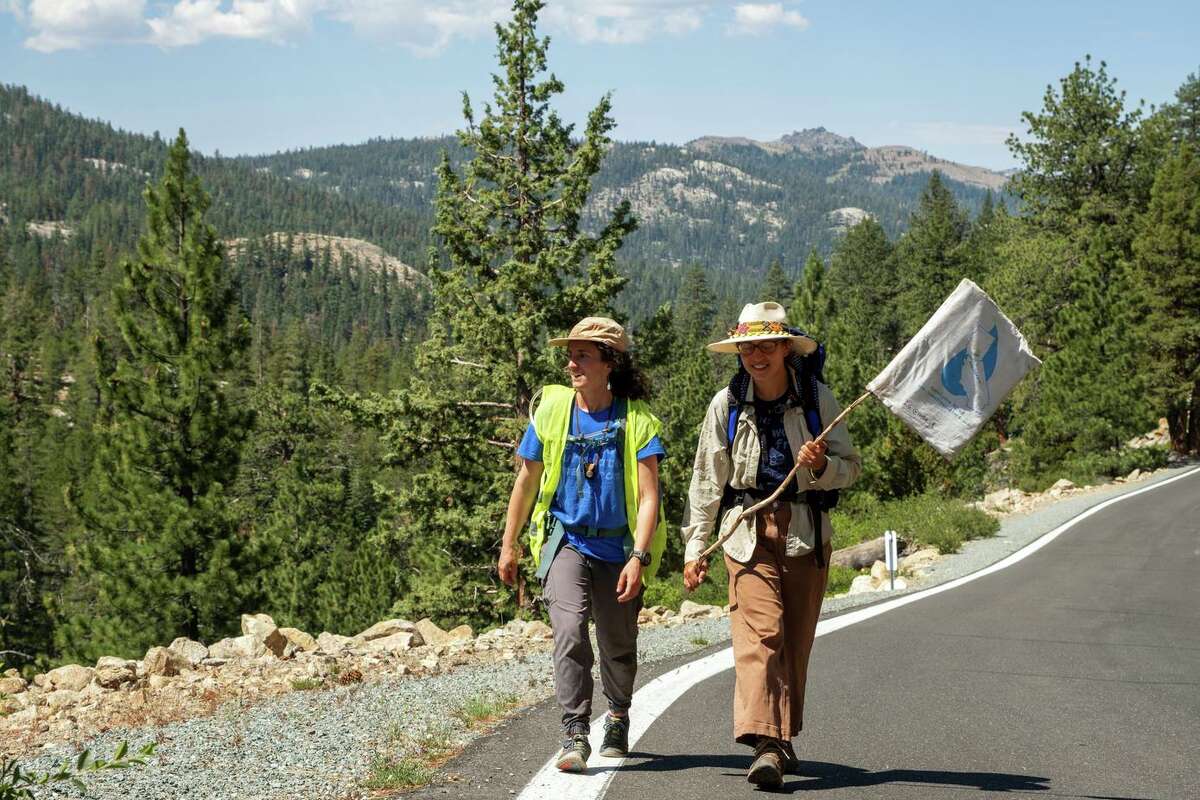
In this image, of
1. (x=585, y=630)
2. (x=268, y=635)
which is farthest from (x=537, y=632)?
(x=585, y=630)

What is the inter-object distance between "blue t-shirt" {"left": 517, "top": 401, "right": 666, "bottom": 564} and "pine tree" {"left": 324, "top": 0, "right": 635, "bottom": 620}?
18179 mm

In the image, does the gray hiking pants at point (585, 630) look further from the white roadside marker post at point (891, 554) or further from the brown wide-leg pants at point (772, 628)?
the white roadside marker post at point (891, 554)

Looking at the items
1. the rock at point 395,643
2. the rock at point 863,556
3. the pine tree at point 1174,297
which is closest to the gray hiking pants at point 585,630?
the rock at point 395,643

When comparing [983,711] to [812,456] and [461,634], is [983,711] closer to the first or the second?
[812,456]

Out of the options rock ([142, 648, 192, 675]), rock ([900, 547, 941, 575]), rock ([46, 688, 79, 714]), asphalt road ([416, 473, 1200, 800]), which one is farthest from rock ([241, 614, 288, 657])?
rock ([900, 547, 941, 575])

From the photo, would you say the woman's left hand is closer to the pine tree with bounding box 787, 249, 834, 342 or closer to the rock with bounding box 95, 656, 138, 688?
the rock with bounding box 95, 656, 138, 688

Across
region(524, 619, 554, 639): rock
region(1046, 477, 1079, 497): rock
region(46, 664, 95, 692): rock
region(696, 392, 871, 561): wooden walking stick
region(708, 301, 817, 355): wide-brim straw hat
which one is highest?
region(708, 301, 817, 355): wide-brim straw hat

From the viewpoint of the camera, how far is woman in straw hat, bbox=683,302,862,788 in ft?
16.9

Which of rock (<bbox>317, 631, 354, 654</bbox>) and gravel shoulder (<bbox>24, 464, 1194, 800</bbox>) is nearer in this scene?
gravel shoulder (<bbox>24, 464, 1194, 800</bbox>)

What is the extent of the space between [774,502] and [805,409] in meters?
0.45

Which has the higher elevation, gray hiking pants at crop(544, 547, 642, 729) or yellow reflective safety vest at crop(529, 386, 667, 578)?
yellow reflective safety vest at crop(529, 386, 667, 578)

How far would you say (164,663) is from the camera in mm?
10164

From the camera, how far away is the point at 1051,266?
46656mm

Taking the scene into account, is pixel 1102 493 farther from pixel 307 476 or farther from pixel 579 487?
pixel 307 476
